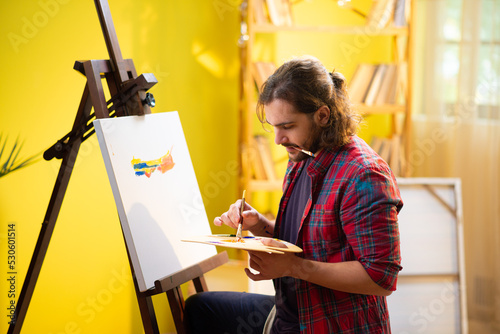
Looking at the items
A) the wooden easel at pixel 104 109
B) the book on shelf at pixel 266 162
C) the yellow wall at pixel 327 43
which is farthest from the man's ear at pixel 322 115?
the yellow wall at pixel 327 43

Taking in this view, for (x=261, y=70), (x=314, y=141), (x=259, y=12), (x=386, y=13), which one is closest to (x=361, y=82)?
(x=386, y=13)

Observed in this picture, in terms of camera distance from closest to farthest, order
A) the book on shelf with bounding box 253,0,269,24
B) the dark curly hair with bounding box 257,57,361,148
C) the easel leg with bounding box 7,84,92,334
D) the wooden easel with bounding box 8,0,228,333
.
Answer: the dark curly hair with bounding box 257,57,361,148 < the wooden easel with bounding box 8,0,228,333 < the easel leg with bounding box 7,84,92,334 < the book on shelf with bounding box 253,0,269,24

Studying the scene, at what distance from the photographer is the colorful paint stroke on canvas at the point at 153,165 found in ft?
4.83

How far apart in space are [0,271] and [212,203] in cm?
115

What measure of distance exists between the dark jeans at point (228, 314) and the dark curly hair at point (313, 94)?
598 mm

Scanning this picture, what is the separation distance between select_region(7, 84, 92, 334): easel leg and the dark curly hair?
0.58 metres

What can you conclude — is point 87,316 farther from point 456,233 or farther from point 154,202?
point 456,233

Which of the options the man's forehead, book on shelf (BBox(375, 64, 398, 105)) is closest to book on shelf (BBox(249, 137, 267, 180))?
book on shelf (BBox(375, 64, 398, 105))

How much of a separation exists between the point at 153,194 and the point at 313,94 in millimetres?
570

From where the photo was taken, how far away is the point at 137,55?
7.73 ft

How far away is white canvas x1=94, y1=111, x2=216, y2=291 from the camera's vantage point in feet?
4.52

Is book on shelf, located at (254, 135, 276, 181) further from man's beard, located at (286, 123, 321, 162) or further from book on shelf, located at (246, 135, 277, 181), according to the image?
man's beard, located at (286, 123, 321, 162)

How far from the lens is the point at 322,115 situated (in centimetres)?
133

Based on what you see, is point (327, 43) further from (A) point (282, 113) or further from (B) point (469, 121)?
(A) point (282, 113)
